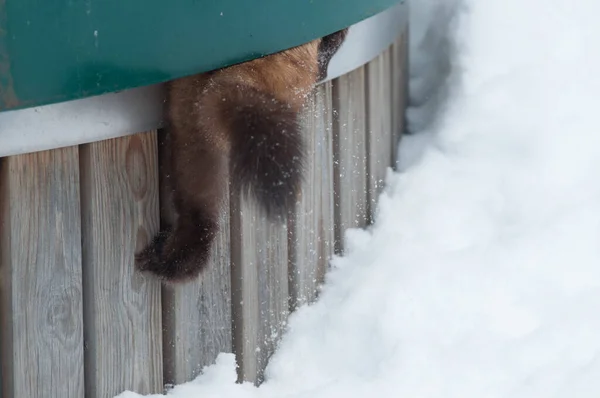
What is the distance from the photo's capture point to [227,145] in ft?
5.07

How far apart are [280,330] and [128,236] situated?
22.3 inches

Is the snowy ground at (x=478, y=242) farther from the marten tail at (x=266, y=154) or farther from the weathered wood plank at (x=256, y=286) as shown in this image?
the marten tail at (x=266, y=154)

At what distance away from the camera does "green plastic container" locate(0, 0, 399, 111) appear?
130 centimetres

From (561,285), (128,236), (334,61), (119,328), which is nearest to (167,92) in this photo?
(128,236)

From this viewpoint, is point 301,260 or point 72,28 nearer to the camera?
point 72,28

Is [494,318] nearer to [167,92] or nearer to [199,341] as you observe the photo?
[199,341]

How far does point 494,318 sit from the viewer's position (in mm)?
2166

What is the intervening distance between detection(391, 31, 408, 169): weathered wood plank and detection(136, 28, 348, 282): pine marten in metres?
0.90

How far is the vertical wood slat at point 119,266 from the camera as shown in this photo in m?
1.61

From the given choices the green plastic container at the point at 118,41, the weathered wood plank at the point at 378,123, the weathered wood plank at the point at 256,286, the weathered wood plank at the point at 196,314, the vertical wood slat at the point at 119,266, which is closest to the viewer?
the green plastic container at the point at 118,41

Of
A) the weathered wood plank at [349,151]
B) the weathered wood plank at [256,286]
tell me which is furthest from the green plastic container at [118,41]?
the weathered wood plank at [349,151]

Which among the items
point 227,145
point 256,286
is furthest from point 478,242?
point 227,145

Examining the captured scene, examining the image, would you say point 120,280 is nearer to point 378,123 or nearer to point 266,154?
point 266,154

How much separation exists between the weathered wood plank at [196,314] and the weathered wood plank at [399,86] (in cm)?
105
